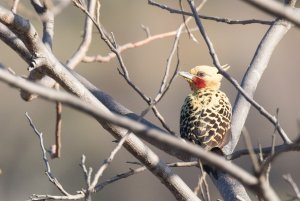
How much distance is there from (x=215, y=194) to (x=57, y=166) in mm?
2431

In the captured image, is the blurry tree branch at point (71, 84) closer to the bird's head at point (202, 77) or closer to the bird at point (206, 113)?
the bird at point (206, 113)

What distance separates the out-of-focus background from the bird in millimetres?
5592

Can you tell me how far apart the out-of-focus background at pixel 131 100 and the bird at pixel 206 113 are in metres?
5.59

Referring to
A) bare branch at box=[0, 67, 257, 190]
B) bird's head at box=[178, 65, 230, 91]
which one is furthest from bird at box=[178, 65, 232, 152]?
bare branch at box=[0, 67, 257, 190]

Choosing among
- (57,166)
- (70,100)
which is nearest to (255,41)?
(57,166)

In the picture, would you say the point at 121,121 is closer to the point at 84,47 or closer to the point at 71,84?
the point at 71,84

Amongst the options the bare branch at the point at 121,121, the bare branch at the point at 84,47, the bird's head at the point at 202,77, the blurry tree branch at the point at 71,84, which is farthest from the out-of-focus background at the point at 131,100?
the bare branch at the point at 121,121

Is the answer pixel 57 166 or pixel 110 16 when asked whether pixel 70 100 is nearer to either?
pixel 57 166

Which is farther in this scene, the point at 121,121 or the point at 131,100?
the point at 131,100

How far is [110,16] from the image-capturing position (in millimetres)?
14250

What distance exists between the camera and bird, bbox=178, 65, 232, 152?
3750mm

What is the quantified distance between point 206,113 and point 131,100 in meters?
8.45

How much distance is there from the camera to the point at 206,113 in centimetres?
405

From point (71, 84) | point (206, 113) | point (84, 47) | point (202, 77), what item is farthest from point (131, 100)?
point (71, 84)
